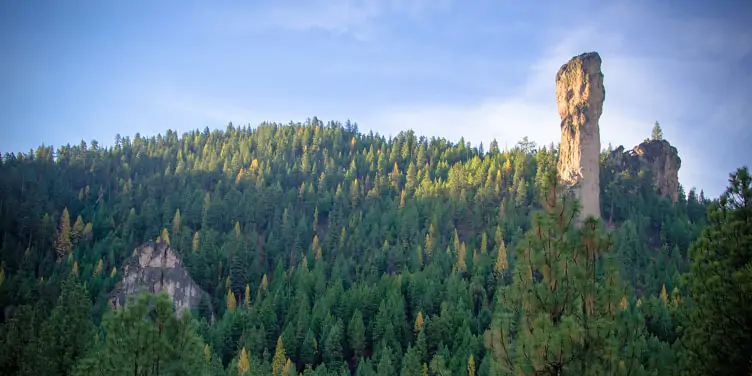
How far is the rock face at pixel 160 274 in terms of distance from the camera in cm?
8319

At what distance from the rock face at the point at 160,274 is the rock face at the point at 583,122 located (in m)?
60.4

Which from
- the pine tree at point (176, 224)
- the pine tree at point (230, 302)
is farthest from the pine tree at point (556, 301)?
the pine tree at point (176, 224)

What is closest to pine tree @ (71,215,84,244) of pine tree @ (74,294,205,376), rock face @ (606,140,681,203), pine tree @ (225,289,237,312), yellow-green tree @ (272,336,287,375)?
pine tree @ (225,289,237,312)

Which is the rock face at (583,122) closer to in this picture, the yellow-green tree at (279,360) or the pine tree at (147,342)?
the yellow-green tree at (279,360)

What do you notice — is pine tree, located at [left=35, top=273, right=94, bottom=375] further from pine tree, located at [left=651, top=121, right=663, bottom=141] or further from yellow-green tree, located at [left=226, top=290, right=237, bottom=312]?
pine tree, located at [left=651, top=121, right=663, bottom=141]

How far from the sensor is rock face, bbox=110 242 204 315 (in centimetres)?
8319

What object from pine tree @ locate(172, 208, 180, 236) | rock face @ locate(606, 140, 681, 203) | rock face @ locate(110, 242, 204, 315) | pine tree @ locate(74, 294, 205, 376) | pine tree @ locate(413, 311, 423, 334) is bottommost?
pine tree @ locate(413, 311, 423, 334)

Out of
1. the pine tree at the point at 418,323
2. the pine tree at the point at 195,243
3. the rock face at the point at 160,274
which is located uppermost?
the pine tree at the point at 195,243

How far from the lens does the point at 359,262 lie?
9481 centimetres

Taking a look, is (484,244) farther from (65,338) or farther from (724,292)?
(724,292)

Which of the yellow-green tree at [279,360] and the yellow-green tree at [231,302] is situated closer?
the yellow-green tree at [279,360]

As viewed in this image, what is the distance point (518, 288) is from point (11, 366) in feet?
76.9

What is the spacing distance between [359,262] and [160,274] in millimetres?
29309

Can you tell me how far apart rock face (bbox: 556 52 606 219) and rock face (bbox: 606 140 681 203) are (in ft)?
43.1
